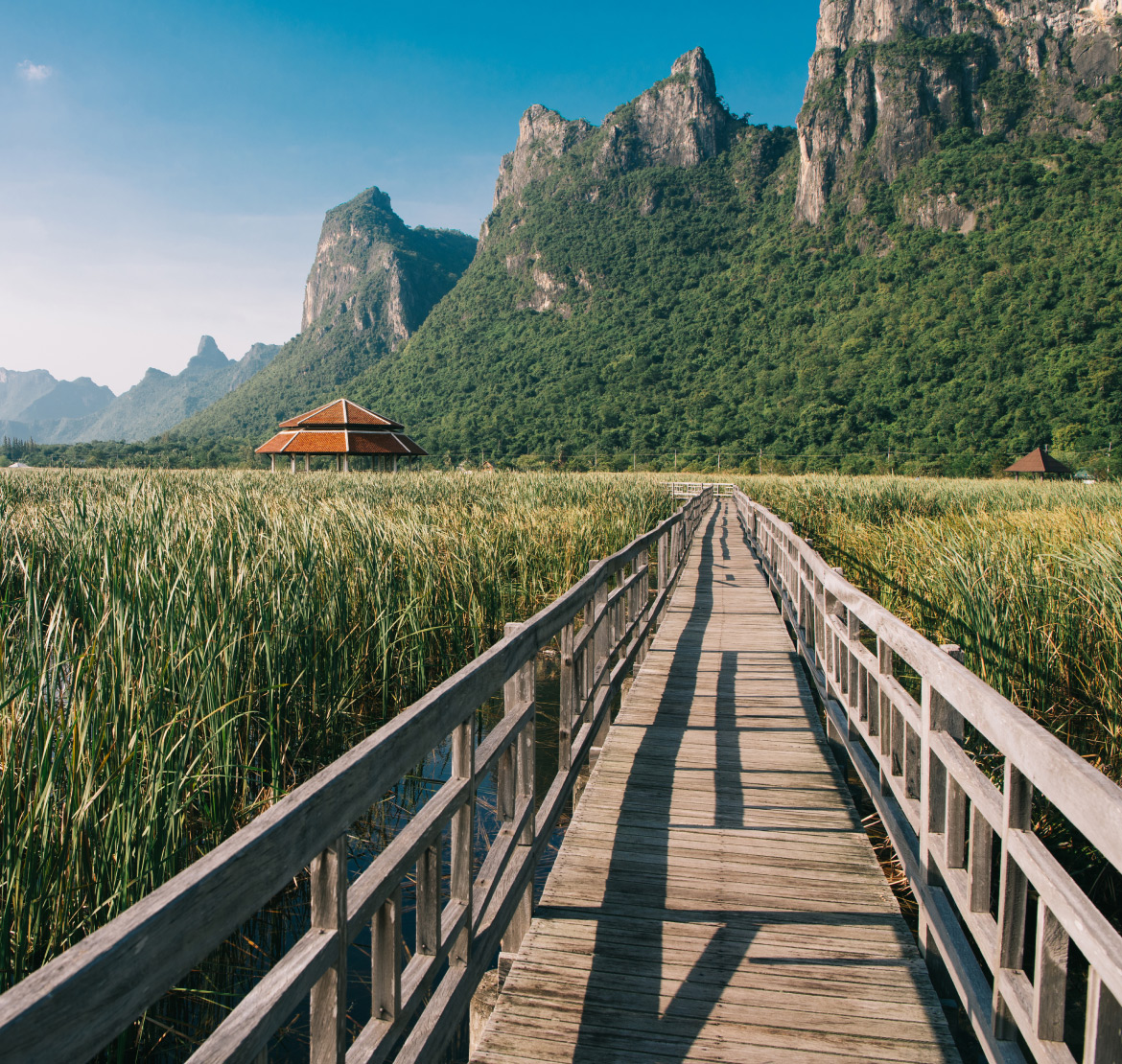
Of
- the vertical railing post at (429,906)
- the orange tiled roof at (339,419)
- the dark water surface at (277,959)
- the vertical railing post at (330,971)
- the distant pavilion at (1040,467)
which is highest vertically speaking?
the orange tiled roof at (339,419)

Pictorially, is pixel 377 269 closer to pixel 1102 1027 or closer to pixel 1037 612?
pixel 1037 612

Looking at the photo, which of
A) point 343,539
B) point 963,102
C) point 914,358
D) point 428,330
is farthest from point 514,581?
point 963,102

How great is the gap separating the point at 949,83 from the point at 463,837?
321ft

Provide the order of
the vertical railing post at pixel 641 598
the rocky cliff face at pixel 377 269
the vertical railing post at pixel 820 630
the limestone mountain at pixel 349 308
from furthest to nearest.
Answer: the rocky cliff face at pixel 377 269
the limestone mountain at pixel 349 308
the vertical railing post at pixel 641 598
the vertical railing post at pixel 820 630

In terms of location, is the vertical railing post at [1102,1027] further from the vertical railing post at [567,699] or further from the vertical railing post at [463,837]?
the vertical railing post at [567,699]

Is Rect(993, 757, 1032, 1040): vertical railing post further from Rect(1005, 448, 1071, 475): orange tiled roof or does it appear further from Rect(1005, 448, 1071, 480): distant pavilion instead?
Rect(1005, 448, 1071, 475): orange tiled roof

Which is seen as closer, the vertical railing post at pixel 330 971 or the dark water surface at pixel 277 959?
the vertical railing post at pixel 330 971

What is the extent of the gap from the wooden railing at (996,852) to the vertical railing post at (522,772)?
1127 millimetres

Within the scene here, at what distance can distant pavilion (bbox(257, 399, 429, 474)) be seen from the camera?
24.6 meters

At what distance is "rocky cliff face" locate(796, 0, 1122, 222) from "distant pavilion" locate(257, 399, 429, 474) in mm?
68788

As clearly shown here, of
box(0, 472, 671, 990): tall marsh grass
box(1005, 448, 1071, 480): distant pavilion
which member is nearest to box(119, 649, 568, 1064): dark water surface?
box(0, 472, 671, 990): tall marsh grass

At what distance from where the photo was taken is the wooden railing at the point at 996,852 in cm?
105

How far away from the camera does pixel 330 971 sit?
1.01 m

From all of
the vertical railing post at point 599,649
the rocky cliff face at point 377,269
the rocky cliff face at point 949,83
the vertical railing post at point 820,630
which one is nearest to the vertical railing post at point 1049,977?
the vertical railing post at point 599,649
